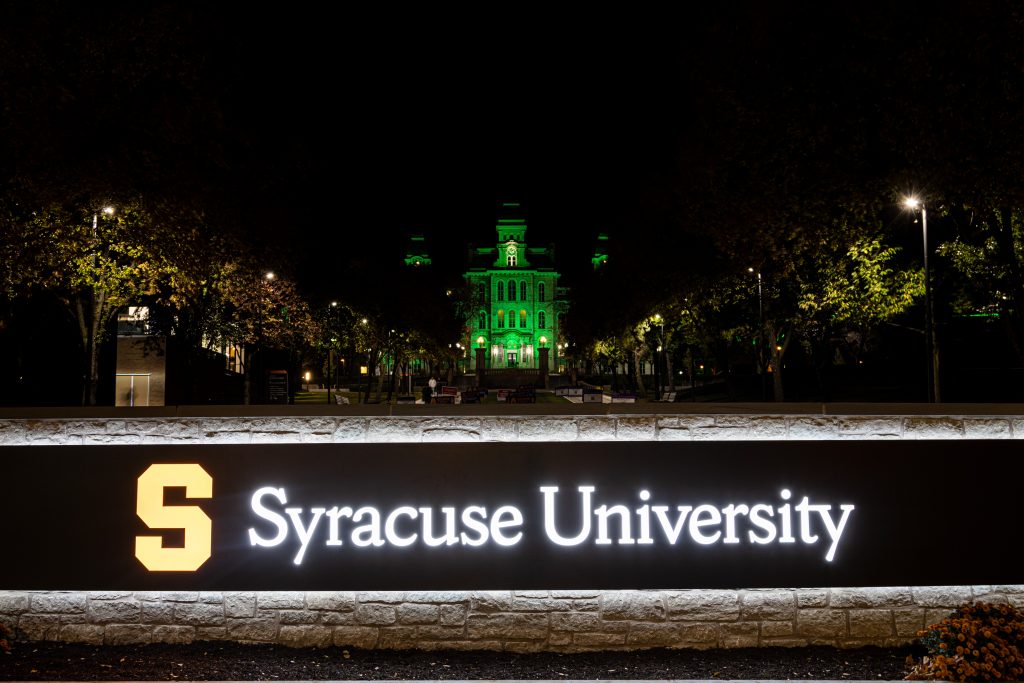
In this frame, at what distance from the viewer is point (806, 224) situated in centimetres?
2144

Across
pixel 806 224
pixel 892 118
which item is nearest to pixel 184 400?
pixel 806 224

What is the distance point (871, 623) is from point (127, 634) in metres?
5.80

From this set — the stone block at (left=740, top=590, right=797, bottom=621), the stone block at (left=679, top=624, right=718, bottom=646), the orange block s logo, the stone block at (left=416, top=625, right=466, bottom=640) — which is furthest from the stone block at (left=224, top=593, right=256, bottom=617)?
the stone block at (left=740, top=590, right=797, bottom=621)

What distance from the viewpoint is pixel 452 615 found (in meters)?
6.18

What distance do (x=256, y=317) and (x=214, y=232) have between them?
43.1ft

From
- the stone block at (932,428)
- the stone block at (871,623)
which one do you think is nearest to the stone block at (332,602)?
the stone block at (871,623)

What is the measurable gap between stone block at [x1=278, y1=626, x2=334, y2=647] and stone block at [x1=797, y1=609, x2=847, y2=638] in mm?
3659

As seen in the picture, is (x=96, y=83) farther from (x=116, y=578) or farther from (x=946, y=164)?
(x=946, y=164)

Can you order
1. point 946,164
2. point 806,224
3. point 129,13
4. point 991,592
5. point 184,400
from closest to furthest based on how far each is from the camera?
1. point 991,592
2. point 946,164
3. point 129,13
4. point 806,224
5. point 184,400

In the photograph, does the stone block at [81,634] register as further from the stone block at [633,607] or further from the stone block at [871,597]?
the stone block at [871,597]

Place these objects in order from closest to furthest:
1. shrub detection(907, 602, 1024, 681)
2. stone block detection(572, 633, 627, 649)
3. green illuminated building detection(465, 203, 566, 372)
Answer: shrub detection(907, 602, 1024, 681)
stone block detection(572, 633, 627, 649)
green illuminated building detection(465, 203, 566, 372)

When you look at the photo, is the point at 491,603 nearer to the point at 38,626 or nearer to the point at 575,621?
the point at 575,621

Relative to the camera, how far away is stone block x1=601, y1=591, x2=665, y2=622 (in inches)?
243

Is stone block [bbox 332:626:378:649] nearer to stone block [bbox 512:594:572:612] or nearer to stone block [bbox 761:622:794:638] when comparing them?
stone block [bbox 512:594:572:612]
